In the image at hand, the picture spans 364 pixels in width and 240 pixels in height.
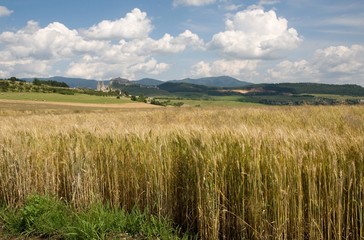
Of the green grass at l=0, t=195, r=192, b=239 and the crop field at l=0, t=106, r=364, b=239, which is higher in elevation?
the crop field at l=0, t=106, r=364, b=239

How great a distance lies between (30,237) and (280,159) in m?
3.55

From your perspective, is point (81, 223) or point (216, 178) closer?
point (216, 178)

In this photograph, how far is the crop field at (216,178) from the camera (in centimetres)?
359

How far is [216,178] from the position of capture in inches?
164

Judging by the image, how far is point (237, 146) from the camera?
14.0 feet

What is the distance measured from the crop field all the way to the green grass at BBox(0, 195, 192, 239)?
0.22m

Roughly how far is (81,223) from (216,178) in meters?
1.87

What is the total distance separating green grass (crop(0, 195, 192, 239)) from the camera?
4.34m

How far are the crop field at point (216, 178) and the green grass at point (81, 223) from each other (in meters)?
0.22

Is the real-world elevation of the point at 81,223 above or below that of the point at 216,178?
below

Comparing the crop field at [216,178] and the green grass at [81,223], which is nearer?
the crop field at [216,178]

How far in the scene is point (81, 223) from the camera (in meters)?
4.44

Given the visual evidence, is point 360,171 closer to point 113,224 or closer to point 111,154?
point 113,224

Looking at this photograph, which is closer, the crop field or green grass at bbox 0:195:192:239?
the crop field
